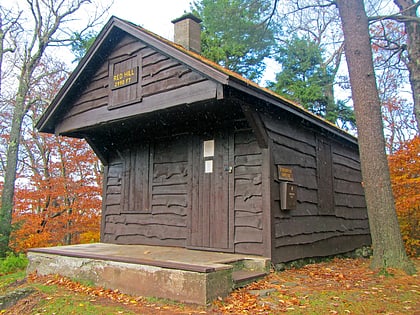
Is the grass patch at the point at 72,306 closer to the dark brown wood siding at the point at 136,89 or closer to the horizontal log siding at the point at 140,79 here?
the dark brown wood siding at the point at 136,89

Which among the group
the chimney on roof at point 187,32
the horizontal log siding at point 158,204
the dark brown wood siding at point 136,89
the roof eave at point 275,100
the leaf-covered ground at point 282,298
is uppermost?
the chimney on roof at point 187,32

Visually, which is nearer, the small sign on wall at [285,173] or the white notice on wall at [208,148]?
the small sign on wall at [285,173]

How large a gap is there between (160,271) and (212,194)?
2.28 metres

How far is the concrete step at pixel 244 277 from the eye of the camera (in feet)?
16.3

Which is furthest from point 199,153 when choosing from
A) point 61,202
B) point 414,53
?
point 61,202

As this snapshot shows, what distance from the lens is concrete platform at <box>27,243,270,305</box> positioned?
4.47 metres

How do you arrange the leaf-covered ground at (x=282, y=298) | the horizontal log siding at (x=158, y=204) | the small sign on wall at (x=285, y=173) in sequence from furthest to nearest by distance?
the horizontal log siding at (x=158, y=204)
the small sign on wall at (x=285, y=173)
the leaf-covered ground at (x=282, y=298)

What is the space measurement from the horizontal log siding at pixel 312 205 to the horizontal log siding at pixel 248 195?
0.95 ft

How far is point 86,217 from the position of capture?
13875 millimetres

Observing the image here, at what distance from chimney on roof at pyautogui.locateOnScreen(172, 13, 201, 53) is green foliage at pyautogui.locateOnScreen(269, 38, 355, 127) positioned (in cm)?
979

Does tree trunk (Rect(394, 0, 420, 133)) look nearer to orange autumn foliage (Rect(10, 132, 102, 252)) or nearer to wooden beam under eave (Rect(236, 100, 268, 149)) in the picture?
wooden beam under eave (Rect(236, 100, 268, 149))

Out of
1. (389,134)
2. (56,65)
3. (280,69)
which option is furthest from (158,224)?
(389,134)

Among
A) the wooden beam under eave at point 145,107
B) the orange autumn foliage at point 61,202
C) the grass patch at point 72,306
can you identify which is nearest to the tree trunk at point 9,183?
the orange autumn foliage at point 61,202

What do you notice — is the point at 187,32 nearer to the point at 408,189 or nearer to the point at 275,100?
the point at 275,100
